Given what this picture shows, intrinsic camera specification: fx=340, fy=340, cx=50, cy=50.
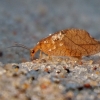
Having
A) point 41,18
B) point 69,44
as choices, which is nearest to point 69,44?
point 69,44

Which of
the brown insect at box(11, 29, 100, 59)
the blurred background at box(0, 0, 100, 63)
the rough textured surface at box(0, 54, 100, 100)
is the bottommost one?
the rough textured surface at box(0, 54, 100, 100)

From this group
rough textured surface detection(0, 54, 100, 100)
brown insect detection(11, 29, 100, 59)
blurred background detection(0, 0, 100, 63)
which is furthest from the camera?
blurred background detection(0, 0, 100, 63)

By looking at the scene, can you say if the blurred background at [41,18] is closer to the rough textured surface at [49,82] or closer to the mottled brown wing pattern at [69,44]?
the mottled brown wing pattern at [69,44]

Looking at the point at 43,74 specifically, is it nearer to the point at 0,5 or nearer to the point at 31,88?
the point at 31,88

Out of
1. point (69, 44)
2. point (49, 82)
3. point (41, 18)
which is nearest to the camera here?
point (49, 82)

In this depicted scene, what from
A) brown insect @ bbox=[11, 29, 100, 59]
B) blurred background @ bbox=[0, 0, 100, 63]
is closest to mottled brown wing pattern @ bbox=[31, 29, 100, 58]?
brown insect @ bbox=[11, 29, 100, 59]

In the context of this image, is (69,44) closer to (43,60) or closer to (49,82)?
(43,60)

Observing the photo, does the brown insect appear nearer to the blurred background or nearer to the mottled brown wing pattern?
the mottled brown wing pattern

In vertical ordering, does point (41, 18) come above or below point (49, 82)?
above
